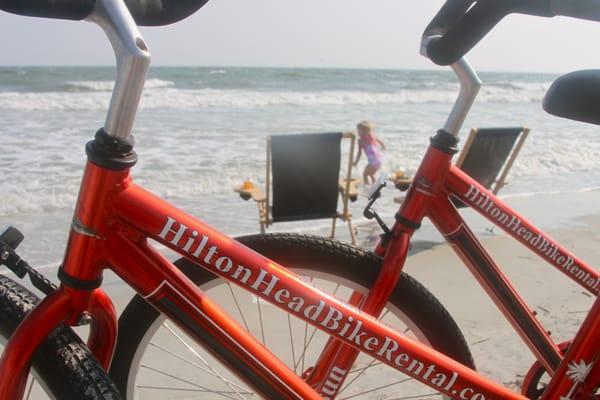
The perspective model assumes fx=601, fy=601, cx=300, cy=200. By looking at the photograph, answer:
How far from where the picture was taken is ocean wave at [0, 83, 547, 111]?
1596 cm

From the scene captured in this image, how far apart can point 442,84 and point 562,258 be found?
31.6 metres

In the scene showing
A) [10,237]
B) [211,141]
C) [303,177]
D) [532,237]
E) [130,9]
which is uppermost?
[130,9]

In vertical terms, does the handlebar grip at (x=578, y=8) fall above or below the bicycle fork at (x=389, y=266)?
above

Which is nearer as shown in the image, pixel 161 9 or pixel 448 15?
pixel 161 9

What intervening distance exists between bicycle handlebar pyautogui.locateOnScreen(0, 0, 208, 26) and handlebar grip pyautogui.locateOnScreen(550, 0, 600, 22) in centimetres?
59

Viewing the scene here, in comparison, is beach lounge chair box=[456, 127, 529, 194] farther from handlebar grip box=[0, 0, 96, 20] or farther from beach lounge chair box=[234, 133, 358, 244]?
handlebar grip box=[0, 0, 96, 20]

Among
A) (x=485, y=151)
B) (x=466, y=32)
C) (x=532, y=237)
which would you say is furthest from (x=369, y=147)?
(x=466, y=32)

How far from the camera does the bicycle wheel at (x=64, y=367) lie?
982 mm

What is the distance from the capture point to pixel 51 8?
0.79 m

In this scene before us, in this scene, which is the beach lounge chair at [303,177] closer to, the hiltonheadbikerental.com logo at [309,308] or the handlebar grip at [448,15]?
the handlebar grip at [448,15]

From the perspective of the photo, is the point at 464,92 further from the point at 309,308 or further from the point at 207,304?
the point at 207,304

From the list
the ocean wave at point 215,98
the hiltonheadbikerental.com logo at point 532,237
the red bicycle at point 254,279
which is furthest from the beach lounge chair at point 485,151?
the ocean wave at point 215,98

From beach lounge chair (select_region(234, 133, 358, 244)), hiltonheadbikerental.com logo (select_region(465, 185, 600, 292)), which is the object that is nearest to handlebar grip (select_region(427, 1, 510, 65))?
hiltonheadbikerental.com logo (select_region(465, 185, 600, 292))

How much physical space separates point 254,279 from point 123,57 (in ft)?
1.49
